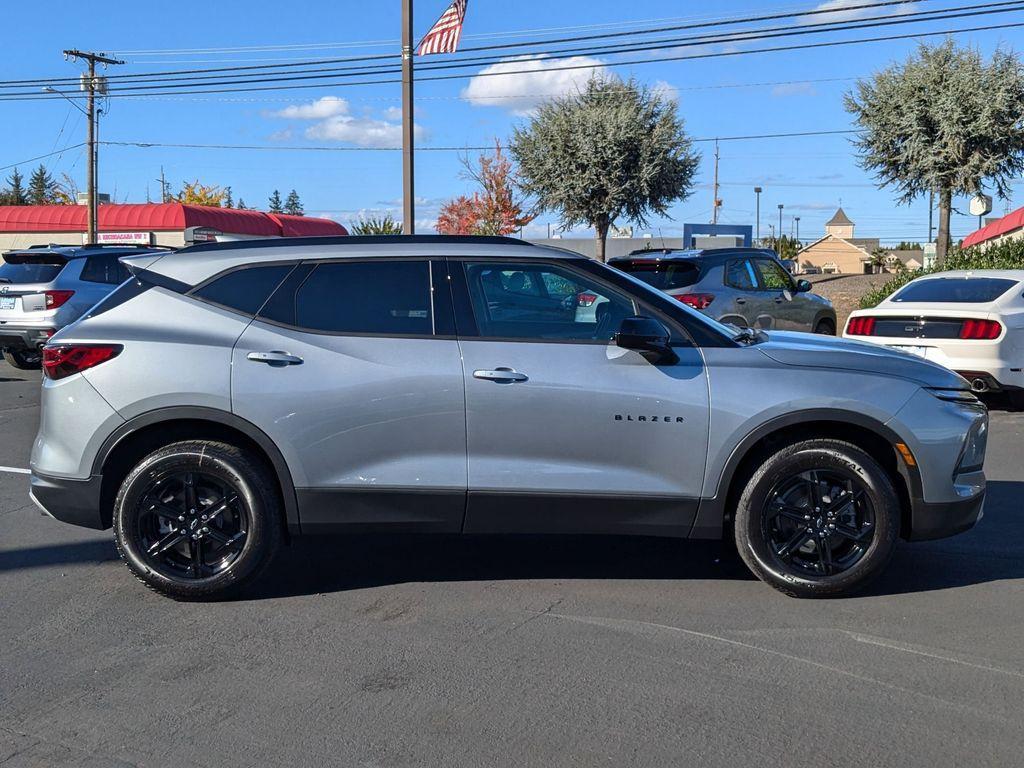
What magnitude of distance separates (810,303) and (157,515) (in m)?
11.8

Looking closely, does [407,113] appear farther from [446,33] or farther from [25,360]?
[25,360]

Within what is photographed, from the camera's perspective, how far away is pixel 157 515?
529 cm

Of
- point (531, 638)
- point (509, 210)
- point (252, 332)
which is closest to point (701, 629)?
point (531, 638)

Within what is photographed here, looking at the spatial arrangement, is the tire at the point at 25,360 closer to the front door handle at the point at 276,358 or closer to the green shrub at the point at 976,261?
the front door handle at the point at 276,358

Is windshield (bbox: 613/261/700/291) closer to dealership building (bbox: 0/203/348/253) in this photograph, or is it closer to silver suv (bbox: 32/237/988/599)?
silver suv (bbox: 32/237/988/599)

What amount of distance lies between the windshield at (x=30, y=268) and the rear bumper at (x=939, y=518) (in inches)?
534

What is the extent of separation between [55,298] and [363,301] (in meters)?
11.6

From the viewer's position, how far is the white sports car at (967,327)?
11.0 m

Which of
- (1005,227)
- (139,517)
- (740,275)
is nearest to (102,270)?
(740,275)

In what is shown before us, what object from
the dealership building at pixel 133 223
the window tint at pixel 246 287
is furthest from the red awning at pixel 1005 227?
the window tint at pixel 246 287

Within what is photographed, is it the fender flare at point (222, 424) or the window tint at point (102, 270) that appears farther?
the window tint at point (102, 270)

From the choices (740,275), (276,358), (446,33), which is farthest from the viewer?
(446,33)

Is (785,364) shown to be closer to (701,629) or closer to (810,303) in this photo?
(701,629)

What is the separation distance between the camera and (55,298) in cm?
1539
